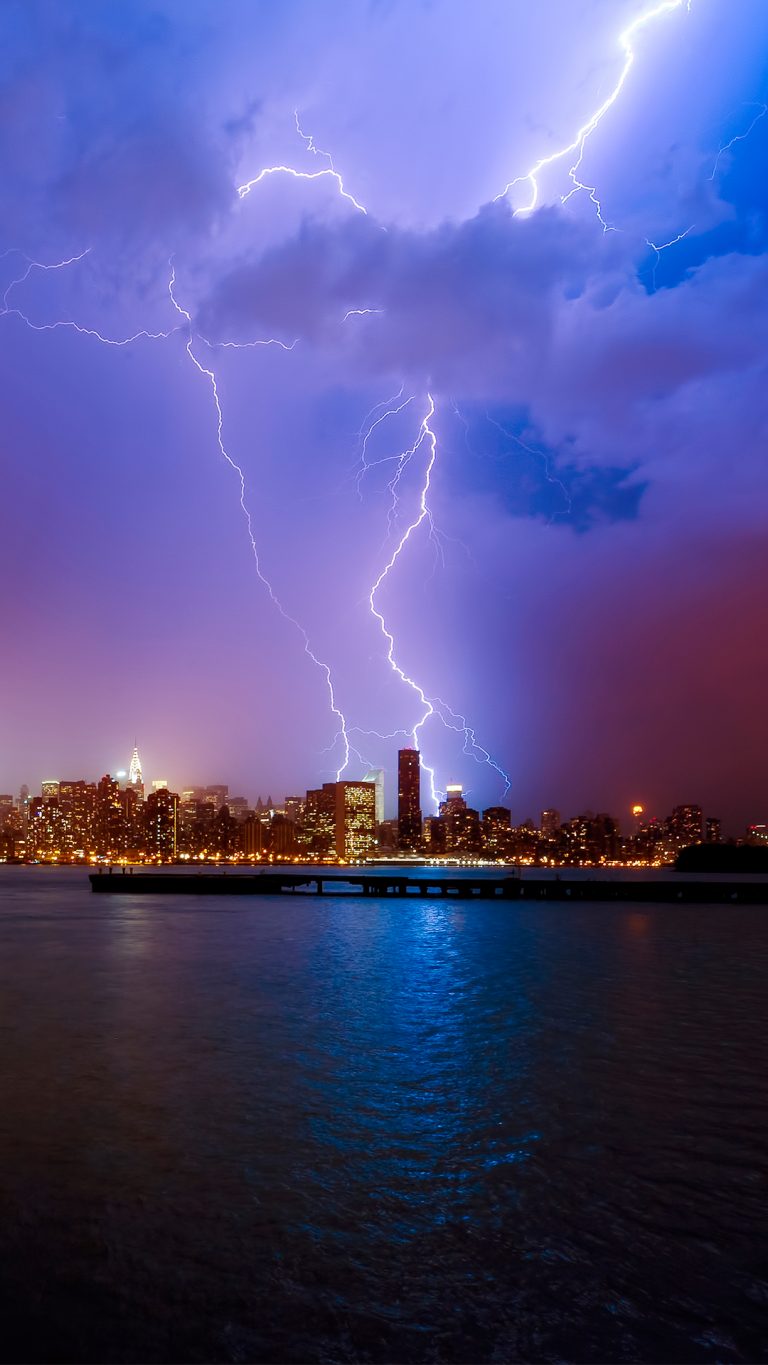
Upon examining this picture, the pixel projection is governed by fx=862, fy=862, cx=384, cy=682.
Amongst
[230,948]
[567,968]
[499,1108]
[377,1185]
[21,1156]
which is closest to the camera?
[377,1185]

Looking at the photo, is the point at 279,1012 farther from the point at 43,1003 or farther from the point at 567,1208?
the point at 567,1208

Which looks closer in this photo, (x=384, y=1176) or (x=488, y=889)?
(x=384, y=1176)

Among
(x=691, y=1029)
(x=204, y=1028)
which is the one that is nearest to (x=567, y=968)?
(x=691, y=1029)

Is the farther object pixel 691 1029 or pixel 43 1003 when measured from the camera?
pixel 43 1003

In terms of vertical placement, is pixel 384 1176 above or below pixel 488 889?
above

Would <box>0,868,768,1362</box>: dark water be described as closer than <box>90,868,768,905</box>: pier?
Yes

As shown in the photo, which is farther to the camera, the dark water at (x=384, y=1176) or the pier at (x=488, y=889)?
the pier at (x=488, y=889)

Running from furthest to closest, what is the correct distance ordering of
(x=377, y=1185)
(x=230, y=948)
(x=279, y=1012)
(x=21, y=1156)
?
(x=230, y=948) < (x=279, y=1012) < (x=21, y=1156) < (x=377, y=1185)
